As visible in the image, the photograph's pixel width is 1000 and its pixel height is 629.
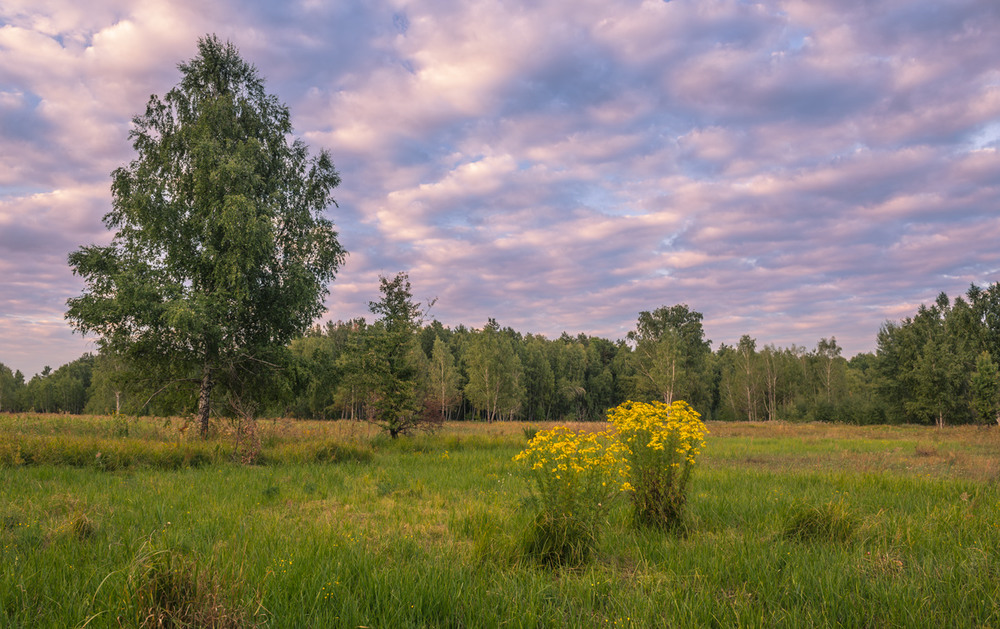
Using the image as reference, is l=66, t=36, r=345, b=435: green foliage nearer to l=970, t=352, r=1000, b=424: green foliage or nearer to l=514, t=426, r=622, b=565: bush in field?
l=514, t=426, r=622, b=565: bush in field

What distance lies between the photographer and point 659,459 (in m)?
6.19

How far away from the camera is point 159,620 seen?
2.90m

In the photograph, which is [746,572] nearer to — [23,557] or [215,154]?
[23,557]

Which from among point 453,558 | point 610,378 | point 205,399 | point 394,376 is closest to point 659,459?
point 453,558

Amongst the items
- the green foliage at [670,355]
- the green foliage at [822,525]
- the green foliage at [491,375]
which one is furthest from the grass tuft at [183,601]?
the green foliage at [491,375]

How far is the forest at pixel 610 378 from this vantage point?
64.4ft

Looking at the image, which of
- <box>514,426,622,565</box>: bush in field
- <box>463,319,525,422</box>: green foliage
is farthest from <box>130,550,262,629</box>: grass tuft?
<box>463,319,525,422</box>: green foliage

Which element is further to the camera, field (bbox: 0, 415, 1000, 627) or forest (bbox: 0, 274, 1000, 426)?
forest (bbox: 0, 274, 1000, 426)

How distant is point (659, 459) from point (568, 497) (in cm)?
Result: 166

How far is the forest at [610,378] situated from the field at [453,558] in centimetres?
1030

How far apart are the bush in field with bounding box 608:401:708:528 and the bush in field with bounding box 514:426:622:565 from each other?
24.6 inches

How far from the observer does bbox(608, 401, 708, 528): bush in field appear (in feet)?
20.1

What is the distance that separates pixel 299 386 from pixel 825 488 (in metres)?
18.8

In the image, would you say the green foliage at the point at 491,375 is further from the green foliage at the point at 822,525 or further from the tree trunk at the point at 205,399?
the green foliage at the point at 822,525
